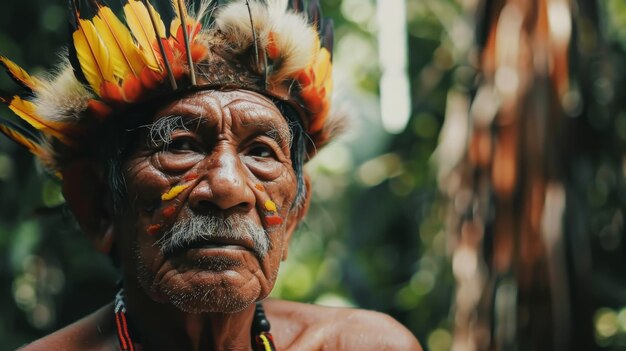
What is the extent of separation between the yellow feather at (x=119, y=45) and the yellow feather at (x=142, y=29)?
0.02 meters

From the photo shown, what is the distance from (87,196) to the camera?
7.69 feet

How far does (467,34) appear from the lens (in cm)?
416

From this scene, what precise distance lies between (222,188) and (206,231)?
0.12m

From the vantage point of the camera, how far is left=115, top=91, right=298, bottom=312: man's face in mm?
2010

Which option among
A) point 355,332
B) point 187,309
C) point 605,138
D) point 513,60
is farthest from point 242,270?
point 605,138

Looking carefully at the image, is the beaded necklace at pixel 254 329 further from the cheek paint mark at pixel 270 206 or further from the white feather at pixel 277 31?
the white feather at pixel 277 31

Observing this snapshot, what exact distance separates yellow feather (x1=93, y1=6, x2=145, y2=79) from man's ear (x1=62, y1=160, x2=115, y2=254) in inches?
14.5

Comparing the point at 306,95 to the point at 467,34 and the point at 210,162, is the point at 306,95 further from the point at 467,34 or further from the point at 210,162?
the point at 467,34

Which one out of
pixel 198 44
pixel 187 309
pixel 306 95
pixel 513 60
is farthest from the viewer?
pixel 513 60

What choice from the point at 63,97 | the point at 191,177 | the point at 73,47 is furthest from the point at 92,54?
the point at 191,177

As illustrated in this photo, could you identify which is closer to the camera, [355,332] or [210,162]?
[210,162]

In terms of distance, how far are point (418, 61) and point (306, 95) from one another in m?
3.08

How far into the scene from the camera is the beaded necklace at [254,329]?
2.23m

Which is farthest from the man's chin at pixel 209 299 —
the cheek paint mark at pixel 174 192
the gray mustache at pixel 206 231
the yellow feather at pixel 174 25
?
the yellow feather at pixel 174 25
